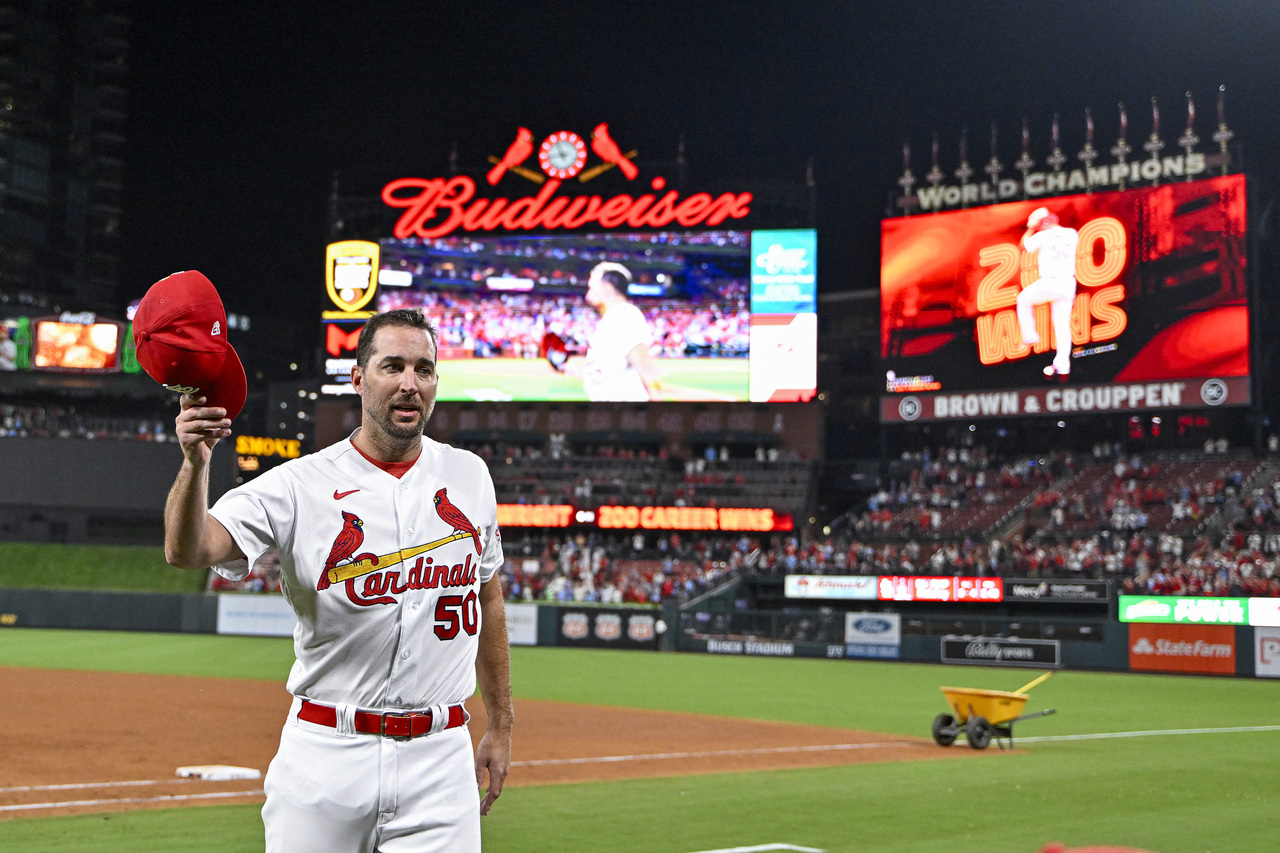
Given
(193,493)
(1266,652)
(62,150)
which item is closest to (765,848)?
(193,493)

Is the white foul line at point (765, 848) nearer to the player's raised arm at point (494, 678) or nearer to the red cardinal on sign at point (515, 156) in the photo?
the player's raised arm at point (494, 678)

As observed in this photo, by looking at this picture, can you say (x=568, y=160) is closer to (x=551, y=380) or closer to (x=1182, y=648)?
(x=551, y=380)

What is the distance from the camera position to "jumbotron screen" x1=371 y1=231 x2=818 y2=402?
159ft

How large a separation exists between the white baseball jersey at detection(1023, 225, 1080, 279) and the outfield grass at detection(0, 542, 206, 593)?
33.4 metres

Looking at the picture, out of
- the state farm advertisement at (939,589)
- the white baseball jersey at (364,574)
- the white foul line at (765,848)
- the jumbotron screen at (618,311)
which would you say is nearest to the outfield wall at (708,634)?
the state farm advertisement at (939,589)

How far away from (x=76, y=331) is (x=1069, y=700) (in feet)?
174

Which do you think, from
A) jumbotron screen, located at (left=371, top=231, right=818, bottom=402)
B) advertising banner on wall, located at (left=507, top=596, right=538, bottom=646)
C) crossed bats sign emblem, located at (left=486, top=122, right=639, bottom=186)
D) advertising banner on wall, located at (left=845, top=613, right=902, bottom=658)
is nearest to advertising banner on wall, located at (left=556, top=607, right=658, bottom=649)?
advertising banner on wall, located at (left=507, top=596, right=538, bottom=646)

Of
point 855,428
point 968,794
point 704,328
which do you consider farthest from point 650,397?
point 968,794

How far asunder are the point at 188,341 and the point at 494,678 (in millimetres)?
1699

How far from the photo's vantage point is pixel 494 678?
15.3 ft

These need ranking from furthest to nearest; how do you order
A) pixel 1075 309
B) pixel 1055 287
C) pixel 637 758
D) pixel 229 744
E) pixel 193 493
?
pixel 1075 309, pixel 1055 287, pixel 229 744, pixel 637 758, pixel 193 493

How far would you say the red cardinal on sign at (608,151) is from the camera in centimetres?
5328

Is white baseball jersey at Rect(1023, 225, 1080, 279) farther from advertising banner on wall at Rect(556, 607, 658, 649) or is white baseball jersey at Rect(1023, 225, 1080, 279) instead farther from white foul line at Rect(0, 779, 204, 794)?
white foul line at Rect(0, 779, 204, 794)

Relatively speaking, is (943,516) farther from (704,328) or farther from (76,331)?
(76,331)
